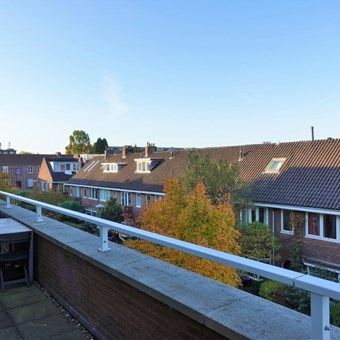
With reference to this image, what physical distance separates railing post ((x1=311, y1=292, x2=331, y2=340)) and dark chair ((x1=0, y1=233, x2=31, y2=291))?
3.85 m

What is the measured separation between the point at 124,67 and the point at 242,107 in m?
10.8

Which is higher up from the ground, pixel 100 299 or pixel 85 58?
pixel 85 58

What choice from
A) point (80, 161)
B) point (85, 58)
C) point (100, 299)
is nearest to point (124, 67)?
point (85, 58)

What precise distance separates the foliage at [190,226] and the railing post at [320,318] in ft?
28.7

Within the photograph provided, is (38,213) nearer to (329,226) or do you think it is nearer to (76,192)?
(329,226)

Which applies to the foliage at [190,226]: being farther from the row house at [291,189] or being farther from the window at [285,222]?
the window at [285,222]

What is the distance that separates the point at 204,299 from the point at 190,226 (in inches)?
398

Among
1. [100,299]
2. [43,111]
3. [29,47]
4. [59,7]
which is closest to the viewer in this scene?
[100,299]

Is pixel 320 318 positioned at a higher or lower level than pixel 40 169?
lower

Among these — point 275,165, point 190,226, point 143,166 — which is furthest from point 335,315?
point 143,166

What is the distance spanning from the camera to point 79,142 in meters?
74.9

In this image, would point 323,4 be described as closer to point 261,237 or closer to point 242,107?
point 261,237

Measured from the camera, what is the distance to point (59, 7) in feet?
35.9

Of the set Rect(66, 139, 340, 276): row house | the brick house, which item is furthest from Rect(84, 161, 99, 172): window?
Rect(66, 139, 340, 276): row house
